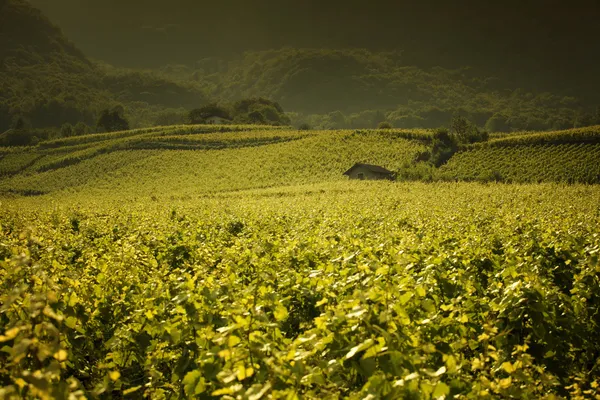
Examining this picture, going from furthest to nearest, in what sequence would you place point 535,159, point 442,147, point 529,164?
point 442,147, point 535,159, point 529,164

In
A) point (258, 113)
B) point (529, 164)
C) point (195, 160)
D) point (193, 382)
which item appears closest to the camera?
point (193, 382)

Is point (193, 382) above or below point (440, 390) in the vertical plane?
below

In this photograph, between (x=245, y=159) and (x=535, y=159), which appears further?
(x=245, y=159)

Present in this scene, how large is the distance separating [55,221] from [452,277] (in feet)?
53.3

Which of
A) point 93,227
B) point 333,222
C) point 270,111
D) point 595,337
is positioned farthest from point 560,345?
point 270,111

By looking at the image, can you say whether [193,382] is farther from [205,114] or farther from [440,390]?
[205,114]

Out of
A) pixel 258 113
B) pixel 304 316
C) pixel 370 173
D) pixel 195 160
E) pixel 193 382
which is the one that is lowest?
pixel 370 173

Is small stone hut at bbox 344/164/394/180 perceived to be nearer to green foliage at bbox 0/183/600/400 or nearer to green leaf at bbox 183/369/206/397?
green foliage at bbox 0/183/600/400

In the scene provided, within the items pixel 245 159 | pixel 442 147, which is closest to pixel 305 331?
pixel 442 147

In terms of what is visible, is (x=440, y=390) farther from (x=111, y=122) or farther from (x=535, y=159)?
(x=111, y=122)

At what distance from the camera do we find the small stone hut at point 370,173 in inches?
2557

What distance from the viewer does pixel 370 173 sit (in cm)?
6531

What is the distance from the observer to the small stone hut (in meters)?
64.9

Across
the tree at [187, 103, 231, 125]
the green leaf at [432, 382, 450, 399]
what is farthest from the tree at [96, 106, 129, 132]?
the green leaf at [432, 382, 450, 399]
